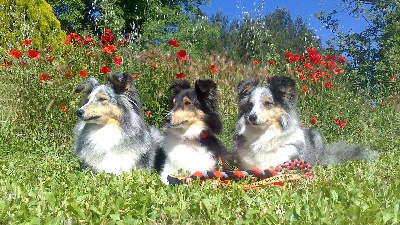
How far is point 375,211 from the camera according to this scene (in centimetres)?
344

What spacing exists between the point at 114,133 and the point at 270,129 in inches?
75.1

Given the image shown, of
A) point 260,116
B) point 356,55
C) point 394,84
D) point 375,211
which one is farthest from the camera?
point 356,55

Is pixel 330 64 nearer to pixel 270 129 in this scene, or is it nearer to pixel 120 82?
pixel 270 129

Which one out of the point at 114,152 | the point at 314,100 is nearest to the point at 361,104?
the point at 314,100

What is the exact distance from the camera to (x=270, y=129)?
597cm

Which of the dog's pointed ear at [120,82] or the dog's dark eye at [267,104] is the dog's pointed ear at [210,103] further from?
the dog's pointed ear at [120,82]

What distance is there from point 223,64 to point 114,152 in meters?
4.38

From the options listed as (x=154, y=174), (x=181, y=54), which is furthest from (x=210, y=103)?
(x=181, y=54)

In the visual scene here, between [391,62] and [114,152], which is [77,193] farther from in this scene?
[391,62]

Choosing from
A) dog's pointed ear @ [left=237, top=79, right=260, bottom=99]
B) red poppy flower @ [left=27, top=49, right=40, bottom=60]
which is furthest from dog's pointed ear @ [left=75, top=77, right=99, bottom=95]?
red poppy flower @ [left=27, top=49, right=40, bottom=60]

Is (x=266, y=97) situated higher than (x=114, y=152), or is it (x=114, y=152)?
(x=266, y=97)

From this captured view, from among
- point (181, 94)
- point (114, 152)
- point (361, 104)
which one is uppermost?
point (361, 104)

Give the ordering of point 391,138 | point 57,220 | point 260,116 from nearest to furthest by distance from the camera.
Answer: point 57,220
point 260,116
point 391,138

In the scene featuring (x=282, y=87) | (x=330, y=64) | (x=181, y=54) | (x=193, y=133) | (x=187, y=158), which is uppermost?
(x=330, y=64)
